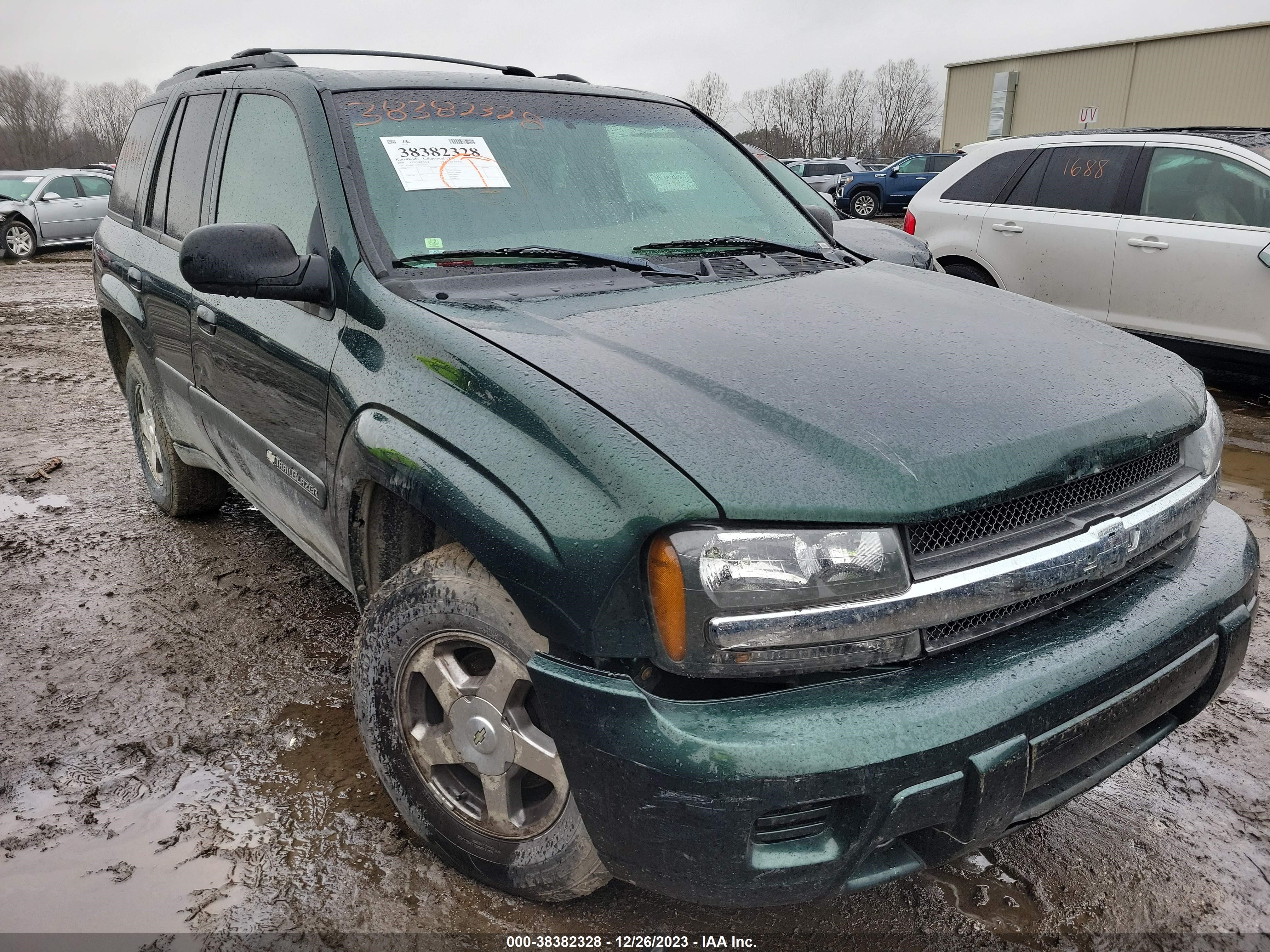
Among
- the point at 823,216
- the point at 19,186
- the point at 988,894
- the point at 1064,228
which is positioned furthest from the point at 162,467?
the point at 19,186

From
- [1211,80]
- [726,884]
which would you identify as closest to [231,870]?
[726,884]

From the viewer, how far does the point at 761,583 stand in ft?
4.78

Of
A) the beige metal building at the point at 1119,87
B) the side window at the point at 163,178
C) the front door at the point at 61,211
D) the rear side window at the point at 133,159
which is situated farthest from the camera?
the beige metal building at the point at 1119,87

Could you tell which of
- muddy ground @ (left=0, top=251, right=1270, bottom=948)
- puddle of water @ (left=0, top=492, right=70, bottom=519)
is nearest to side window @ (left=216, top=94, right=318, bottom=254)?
muddy ground @ (left=0, top=251, right=1270, bottom=948)

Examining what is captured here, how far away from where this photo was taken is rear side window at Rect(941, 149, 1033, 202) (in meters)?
6.34

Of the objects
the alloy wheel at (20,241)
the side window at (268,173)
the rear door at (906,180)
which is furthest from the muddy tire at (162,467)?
the rear door at (906,180)

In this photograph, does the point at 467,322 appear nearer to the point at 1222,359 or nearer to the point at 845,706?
the point at 845,706

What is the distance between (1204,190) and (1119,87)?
95.2 ft

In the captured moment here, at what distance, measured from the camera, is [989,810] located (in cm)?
153

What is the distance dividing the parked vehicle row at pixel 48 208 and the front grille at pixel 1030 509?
17.3 m

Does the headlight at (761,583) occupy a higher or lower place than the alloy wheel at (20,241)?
higher

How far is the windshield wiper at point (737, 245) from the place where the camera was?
8.36 feet

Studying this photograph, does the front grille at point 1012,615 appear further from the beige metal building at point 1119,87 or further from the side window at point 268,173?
the beige metal building at point 1119,87

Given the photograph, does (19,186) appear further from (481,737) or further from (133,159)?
(481,737)
